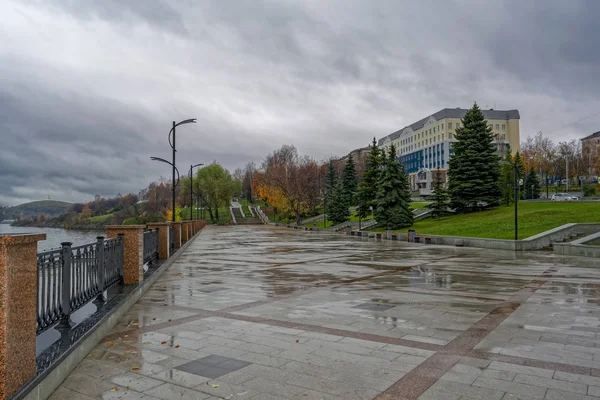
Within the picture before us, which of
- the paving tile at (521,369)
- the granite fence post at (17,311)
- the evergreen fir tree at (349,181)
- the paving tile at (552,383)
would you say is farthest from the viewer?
the evergreen fir tree at (349,181)

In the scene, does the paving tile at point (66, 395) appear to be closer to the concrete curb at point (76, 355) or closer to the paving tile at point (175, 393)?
the concrete curb at point (76, 355)

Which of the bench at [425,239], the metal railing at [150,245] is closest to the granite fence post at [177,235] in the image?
the metal railing at [150,245]

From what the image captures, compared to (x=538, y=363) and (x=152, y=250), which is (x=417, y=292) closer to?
(x=538, y=363)

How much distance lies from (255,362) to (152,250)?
11042 mm

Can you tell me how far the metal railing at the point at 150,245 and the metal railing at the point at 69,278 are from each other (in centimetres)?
497

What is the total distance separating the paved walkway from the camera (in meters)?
4.53

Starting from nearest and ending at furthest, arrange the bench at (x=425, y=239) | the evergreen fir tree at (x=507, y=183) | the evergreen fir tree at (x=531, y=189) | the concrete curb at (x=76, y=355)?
the concrete curb at (x=76, y=355) < the bench at (x=425, y=239) < the evergreen fir tree at (x=507, y=183) < the evergreen fir tree at (x=531, y=189)

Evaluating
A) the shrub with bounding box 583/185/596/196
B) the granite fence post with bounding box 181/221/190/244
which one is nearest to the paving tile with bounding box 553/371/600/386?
the granite fence post with bounding box 181/221/190/244

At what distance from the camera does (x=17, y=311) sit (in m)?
A: 3.82

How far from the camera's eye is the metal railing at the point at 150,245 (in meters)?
14.0

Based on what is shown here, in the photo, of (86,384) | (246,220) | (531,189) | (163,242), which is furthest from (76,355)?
(246,220)

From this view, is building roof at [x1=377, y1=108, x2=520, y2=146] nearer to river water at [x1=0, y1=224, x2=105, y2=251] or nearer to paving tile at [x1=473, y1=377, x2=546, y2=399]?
river water at [x1=0, y1=224, x2=105, y2=251]

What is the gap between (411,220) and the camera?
145 feet

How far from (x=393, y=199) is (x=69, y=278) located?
131 feet
